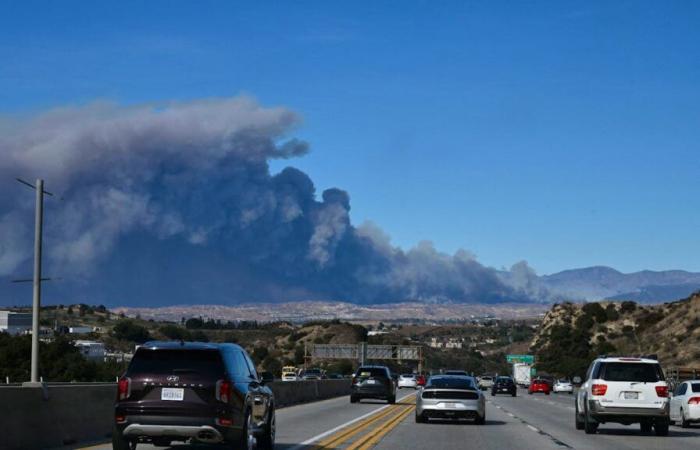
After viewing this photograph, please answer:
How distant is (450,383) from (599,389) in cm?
466

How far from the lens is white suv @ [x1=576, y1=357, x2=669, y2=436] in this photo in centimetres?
2830

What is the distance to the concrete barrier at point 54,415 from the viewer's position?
1847 centimetres

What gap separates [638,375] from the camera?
94.3ft

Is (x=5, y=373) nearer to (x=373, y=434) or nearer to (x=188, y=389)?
(x=373, y=434)

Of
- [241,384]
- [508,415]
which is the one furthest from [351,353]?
[241,384]

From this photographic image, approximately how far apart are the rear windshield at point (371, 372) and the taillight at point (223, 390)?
3372 centimetres

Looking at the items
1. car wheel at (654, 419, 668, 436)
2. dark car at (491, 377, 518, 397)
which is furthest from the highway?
dark car at (491, 377, 518, 397)

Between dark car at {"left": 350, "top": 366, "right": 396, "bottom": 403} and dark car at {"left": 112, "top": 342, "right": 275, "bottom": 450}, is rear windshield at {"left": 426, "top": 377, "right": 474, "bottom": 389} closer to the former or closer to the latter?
dark car at {"left": 112, "top": 342, "right": 275, "bottom": 450}

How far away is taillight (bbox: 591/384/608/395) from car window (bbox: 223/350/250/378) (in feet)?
39.7

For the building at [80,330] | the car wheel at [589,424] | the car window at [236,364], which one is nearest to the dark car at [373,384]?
the car wheel at [589,424]

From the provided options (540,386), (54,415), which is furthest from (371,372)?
(540,386)

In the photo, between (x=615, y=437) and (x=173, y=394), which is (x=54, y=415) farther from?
(x=615, y=437)

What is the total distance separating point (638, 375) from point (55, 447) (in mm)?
15134

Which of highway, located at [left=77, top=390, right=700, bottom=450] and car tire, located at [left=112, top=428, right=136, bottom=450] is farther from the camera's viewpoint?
highway, located at [left=77, top=390, right=700, bottom=450]
